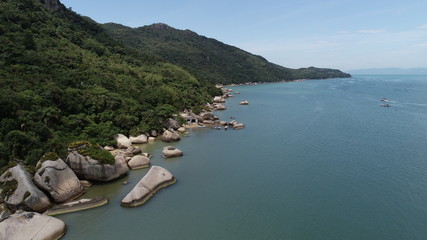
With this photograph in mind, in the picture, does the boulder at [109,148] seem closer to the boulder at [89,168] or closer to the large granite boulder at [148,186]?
the boulder at [89,168]

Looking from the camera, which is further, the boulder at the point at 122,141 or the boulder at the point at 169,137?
the boulder at the point at 169,137

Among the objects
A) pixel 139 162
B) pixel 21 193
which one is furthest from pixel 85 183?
pixel 139 162

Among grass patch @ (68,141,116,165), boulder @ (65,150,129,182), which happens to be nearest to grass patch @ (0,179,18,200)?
boulder @ (65,150,129,182)

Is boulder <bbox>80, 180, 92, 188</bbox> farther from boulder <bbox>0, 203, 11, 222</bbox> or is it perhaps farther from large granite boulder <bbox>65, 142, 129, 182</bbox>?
boulder <bbox>0, 203, 11, 222</bbox>

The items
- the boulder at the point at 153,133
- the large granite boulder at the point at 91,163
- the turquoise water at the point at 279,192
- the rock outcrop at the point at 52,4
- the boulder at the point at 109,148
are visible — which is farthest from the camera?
the rock outcrop at the point at 52,4

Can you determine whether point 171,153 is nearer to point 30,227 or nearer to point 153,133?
point 153,133

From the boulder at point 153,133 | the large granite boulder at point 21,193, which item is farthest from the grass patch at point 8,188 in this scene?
the boulder at point 153,133

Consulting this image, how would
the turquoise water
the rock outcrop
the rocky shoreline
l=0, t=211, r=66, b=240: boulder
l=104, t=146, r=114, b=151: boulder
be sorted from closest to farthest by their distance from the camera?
l=0, t=211, r=66, b=240: boulder
the rocky shoreline
the turquoise water
l=104, t=146, r=114, b=151: boulder
the rock outcrop
